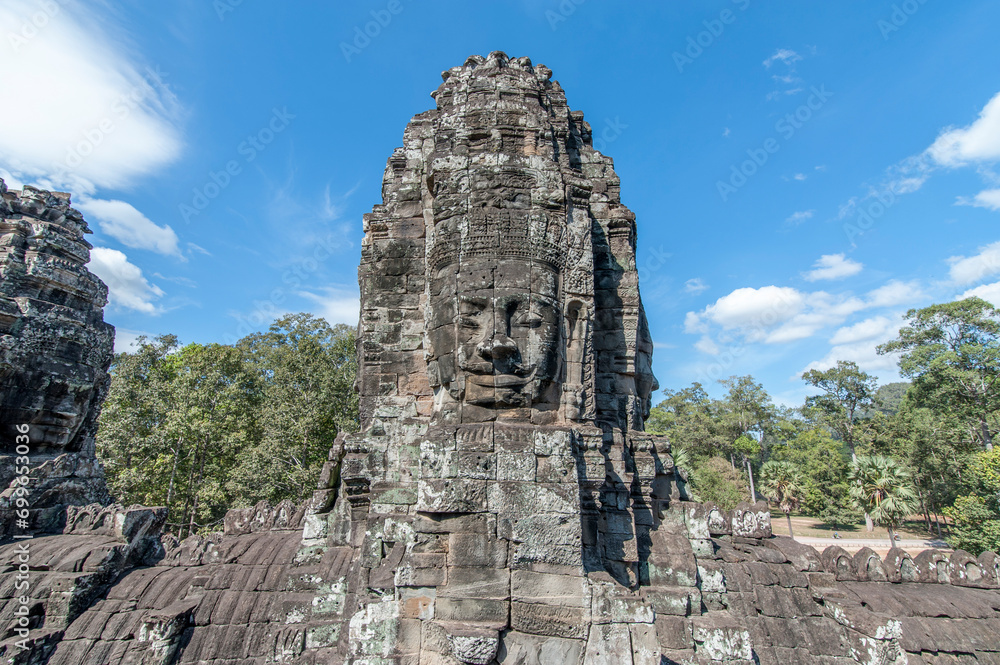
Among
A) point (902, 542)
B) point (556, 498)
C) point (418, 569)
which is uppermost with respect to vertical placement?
point (556, 498)

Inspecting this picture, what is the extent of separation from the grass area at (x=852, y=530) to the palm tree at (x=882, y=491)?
611 cm

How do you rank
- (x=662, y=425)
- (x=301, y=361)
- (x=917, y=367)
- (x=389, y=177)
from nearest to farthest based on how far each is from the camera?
(x=389, y=177) < (x=301, y=361) < (x=917, y=367) < (x=662, y=425)

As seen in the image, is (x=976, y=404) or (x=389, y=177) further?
(x=976, y=404)

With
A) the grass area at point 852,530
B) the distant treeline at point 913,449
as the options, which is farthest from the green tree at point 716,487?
the grass area at point 852,530

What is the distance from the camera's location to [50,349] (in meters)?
6.84

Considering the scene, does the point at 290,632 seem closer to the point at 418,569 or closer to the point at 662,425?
the point at 418,569

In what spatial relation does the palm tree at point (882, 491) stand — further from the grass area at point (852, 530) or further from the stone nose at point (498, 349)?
the stone nose at point (498, 349)

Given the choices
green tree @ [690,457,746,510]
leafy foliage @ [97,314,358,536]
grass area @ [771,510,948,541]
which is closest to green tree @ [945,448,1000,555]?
green tree @ [690,457,746,510]

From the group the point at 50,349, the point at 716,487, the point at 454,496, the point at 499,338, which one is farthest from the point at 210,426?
the point at 716,487

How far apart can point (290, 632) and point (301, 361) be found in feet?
53.8

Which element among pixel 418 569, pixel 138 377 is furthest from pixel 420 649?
pixel 138 377

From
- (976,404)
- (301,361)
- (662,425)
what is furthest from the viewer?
(662,425)

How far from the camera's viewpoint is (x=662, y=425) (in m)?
41.2

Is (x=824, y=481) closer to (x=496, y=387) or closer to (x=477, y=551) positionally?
(x=496, y=387)
